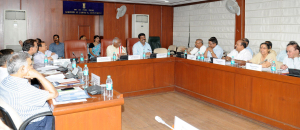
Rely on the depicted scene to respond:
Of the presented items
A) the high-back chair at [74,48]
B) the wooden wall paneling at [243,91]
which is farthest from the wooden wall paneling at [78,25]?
the wooden wall paneling at [243,91]

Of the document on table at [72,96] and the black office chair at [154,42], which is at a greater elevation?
the black office chair at [154,42]

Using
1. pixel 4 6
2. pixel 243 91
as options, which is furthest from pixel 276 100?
pixel 4 6

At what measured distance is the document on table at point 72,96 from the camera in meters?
2.04

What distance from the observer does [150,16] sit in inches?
341

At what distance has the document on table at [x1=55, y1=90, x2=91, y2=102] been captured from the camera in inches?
80.5

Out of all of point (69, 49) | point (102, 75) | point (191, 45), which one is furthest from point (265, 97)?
point (191, 45)

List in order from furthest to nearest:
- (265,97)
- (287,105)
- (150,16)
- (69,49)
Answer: (150,16) → (69,49) → (265,97) → (287,105)

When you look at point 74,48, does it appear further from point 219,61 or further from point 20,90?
point 20,90

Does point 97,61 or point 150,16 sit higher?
point 150,16

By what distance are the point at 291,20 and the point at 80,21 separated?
5748 mm

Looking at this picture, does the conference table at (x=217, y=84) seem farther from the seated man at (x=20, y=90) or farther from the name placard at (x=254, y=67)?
the seated man at (x=20, y=90)

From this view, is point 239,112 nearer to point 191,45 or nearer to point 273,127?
point 273,127

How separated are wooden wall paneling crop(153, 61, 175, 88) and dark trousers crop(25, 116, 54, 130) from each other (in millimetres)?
2920

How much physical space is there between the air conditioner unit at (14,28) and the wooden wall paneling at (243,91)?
556cm
